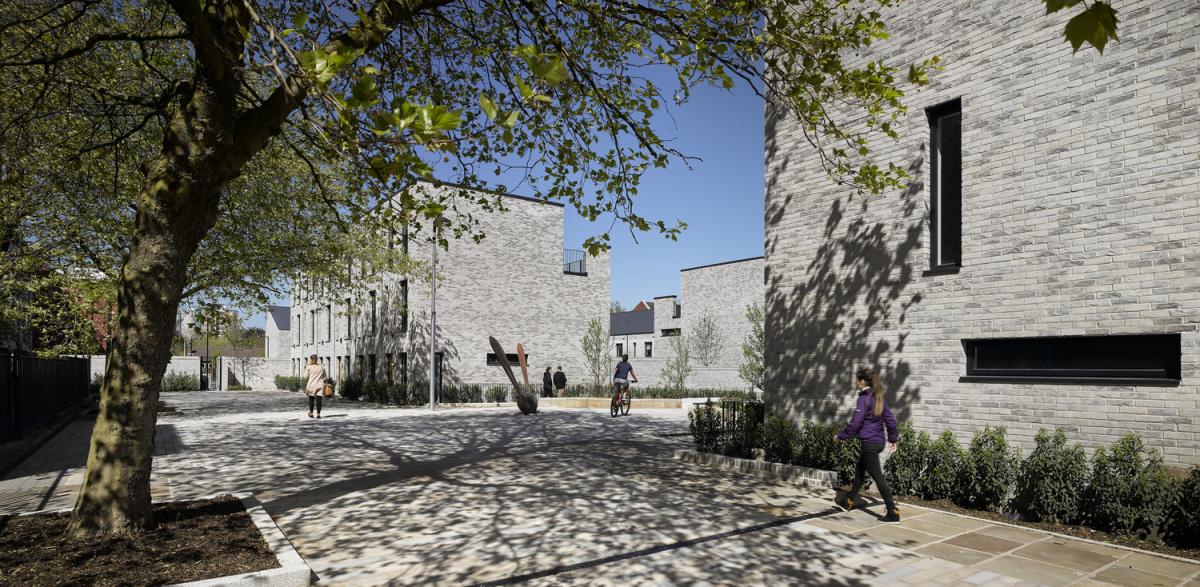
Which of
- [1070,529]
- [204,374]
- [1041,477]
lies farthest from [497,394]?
[204,374]

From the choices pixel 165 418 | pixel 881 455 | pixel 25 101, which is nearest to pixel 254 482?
pixel 25 101

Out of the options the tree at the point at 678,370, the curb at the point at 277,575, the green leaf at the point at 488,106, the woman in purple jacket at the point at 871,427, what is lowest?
the tree at the point at 678,370

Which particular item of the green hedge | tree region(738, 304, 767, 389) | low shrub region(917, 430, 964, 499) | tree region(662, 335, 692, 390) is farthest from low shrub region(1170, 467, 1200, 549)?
tree region(662, 335, 692, 390)

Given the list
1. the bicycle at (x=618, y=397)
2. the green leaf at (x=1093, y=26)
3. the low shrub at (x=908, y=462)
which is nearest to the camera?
the green leaf at (x=1093, y=26)

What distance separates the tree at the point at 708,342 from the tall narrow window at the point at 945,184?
30.6m

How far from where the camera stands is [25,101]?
896 centimetres

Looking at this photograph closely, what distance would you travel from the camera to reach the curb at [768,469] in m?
8.84

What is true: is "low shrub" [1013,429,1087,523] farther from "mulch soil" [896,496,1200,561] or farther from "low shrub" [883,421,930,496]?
"low shrub" [883,421,930,496]

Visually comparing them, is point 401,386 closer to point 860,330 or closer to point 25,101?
point 25,101

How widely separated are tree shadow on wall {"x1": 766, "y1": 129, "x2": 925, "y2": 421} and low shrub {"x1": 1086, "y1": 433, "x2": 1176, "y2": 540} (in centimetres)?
220

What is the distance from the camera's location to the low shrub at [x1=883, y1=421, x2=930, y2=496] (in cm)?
805

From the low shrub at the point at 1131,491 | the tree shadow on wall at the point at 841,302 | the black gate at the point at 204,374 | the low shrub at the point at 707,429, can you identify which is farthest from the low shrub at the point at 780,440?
the black gate at the point at 204,374

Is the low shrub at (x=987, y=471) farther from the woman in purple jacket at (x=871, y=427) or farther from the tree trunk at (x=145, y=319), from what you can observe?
the tree trunk at (x=145, y=319)

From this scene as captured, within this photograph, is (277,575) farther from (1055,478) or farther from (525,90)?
(1055,478)
